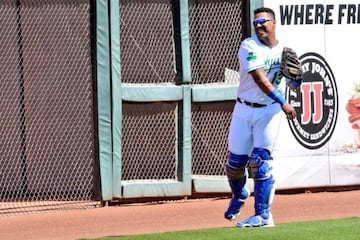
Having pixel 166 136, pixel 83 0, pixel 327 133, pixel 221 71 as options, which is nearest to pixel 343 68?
pixel 327 133

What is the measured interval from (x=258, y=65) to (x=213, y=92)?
3.15 metres

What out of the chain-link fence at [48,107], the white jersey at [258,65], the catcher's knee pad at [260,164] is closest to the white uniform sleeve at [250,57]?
the white jersey at [258,65]

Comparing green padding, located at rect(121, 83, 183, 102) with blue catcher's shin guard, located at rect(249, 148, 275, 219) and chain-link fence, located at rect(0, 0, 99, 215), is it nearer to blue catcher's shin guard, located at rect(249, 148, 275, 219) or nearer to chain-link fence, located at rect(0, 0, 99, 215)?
chain-link fence, located at rect(0, 0, 99, 215)

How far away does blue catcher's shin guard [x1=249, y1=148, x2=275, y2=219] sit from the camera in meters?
7.57

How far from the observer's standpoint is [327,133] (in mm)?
11258

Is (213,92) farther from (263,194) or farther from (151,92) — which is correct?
(263,194)

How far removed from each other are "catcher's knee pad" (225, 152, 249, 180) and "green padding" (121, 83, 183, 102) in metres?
2.60

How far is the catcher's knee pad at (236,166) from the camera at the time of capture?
7738mm

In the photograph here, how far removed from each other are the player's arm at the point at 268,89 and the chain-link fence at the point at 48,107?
3.25 meters

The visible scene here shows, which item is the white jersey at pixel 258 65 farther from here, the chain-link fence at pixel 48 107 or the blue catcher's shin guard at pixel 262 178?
the chain-link fence at pixel 48 107

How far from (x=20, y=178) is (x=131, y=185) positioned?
122 centimetres

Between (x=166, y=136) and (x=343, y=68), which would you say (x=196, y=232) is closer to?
(x=166, y=136)

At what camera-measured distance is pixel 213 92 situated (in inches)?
417

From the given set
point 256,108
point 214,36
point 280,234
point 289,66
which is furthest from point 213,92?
point 280,234
